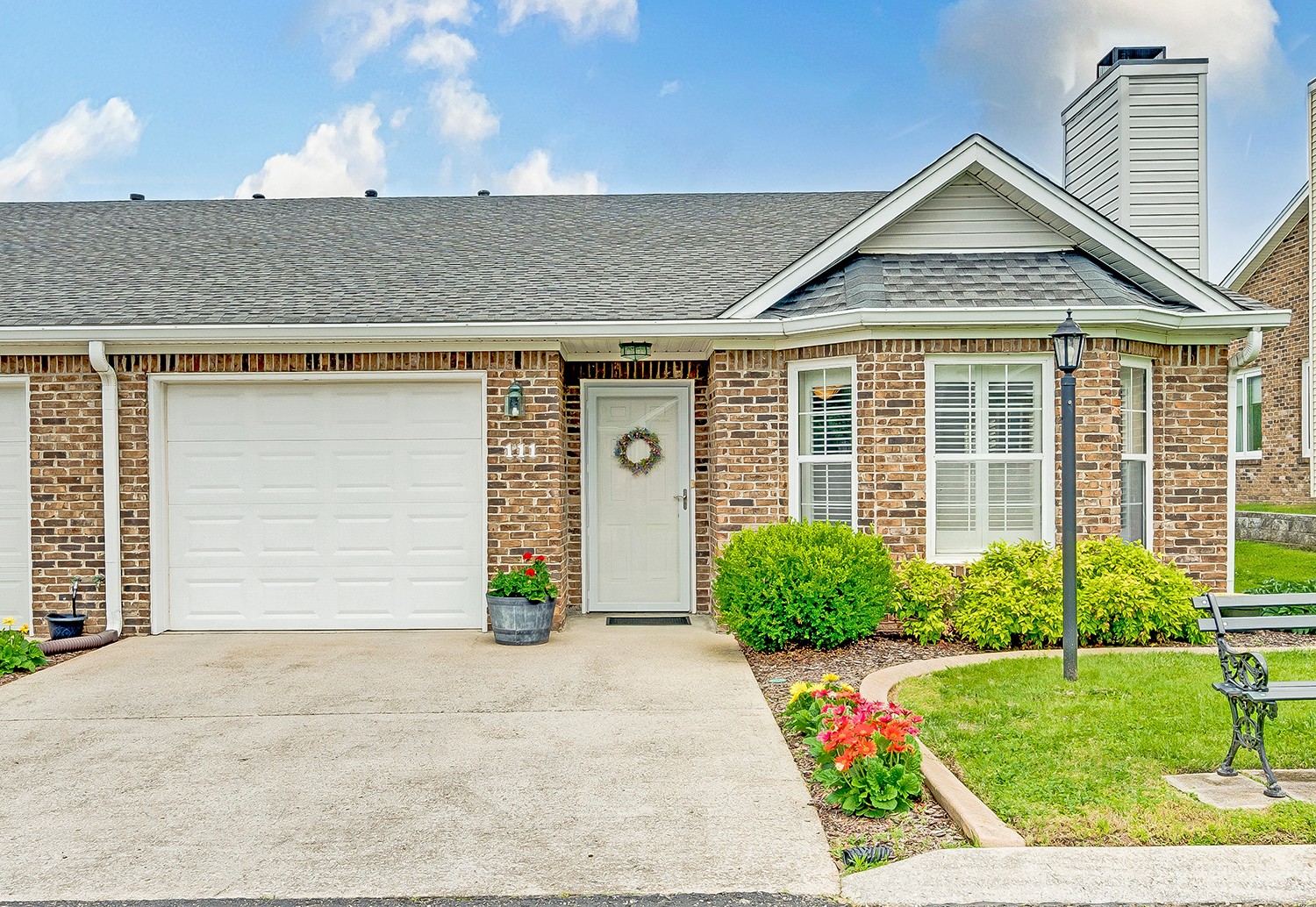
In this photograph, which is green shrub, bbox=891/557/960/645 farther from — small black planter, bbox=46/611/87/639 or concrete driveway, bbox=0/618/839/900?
small black planter, bbox=46/611/87/639

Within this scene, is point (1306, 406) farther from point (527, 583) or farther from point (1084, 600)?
point (527, 583)

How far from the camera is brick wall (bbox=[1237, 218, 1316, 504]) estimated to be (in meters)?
16.1

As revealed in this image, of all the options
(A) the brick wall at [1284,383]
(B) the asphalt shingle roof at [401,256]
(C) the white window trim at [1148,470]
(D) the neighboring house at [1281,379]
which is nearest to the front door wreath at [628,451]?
(B) the asphalt shingle roof at [401,256]

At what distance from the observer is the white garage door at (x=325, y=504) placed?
9031 millimetres

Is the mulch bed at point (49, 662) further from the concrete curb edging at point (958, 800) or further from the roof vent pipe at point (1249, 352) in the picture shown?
the roof vent pipe at point (1249, 352)

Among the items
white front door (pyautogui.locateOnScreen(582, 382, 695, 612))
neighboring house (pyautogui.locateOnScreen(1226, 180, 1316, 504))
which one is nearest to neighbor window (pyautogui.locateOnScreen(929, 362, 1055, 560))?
white front door (pyautogui.locateOnScreen(582, 382, 695, 612))

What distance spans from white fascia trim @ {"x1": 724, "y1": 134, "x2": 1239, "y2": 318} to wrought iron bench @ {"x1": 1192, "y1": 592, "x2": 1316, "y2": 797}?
4.59m

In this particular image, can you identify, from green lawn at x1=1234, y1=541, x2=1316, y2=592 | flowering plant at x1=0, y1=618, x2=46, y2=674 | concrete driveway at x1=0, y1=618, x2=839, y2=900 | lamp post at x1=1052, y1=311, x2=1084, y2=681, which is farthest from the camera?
green lawn at x1=1234, y1=541, x2=1316, y2=592

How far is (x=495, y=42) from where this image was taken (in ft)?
58.8

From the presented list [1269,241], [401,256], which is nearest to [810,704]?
[401,256]

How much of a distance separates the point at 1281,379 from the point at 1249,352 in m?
9.57

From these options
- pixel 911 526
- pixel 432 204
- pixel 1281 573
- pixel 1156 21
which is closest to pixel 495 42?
pixel 432 204

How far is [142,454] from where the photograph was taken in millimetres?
8852

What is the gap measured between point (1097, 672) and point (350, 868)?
4848 millimetres
